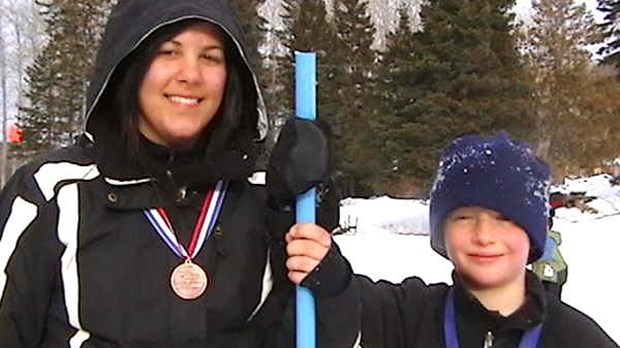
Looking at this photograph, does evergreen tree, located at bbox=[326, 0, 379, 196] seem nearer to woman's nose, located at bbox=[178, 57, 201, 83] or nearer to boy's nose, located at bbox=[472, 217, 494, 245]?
boy's nose, located at bbox=[472, 217, 494, 245]

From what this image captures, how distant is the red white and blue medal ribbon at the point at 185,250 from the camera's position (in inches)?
75.5

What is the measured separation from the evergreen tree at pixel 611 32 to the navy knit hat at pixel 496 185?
2552 cm

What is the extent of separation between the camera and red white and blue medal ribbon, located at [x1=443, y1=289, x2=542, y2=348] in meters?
2.16

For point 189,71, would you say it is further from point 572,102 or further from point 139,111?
point 572,102

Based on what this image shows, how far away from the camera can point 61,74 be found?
101 ft

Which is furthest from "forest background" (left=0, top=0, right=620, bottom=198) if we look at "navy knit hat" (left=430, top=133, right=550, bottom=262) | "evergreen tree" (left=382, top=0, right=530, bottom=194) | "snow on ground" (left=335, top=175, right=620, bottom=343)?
"navy knit hat" (left=430, top=133, right=550, bottom=262)

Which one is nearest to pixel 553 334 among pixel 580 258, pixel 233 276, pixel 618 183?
pixel 233 276

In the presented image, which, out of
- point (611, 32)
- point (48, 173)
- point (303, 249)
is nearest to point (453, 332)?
point (303, 249)

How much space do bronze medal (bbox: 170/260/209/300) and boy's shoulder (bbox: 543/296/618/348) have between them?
913 mm

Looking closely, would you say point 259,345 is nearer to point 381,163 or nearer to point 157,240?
point 157,240

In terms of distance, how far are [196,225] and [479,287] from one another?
782 mm

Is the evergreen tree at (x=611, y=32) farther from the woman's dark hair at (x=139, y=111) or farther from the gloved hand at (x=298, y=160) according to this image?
the gloved hand at (x=298, y=160)

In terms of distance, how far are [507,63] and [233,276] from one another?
2106 centimetres

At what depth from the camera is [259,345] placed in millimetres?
2041
